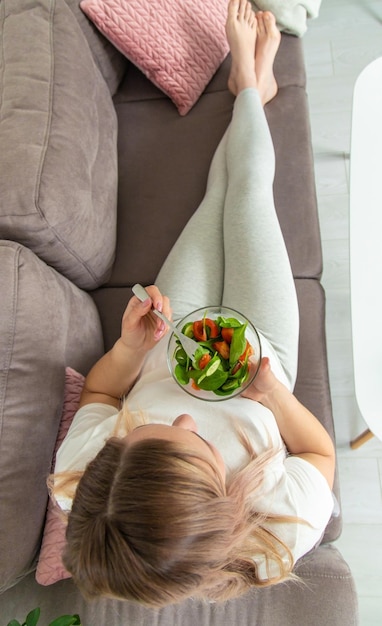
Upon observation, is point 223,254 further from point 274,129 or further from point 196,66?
point 196,66

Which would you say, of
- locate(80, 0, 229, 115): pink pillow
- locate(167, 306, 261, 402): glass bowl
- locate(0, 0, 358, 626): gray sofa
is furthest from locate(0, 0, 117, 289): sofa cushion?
locate(167, 306, 261, 402): glass bowl

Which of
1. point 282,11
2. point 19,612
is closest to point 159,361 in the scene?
point 19,612

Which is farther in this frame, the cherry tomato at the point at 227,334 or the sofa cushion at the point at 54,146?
the sofa cushion at the point at 54,146

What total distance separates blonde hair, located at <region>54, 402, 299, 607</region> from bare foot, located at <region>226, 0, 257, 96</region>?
3.52 ft

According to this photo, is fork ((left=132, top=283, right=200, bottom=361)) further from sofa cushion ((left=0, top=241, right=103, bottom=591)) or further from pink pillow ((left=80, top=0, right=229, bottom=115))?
pink pillow ((left=80, top=0, right=229, bottom=115))

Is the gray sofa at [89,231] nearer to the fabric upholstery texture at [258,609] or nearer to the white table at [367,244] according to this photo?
the fabric upholstery texture at [258,609]

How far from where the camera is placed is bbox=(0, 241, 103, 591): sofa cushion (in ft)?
2.83

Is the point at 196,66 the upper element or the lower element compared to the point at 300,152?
upper

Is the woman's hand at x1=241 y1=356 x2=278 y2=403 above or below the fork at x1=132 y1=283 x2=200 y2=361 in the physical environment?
below

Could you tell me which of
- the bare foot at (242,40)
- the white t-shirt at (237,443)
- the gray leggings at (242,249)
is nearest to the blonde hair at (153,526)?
the white t-shirt at (237,443)

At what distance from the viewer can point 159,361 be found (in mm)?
1065

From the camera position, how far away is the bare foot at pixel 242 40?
1.32m

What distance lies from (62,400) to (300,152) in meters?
0.93

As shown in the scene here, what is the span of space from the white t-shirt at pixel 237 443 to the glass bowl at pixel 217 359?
0.23ft
